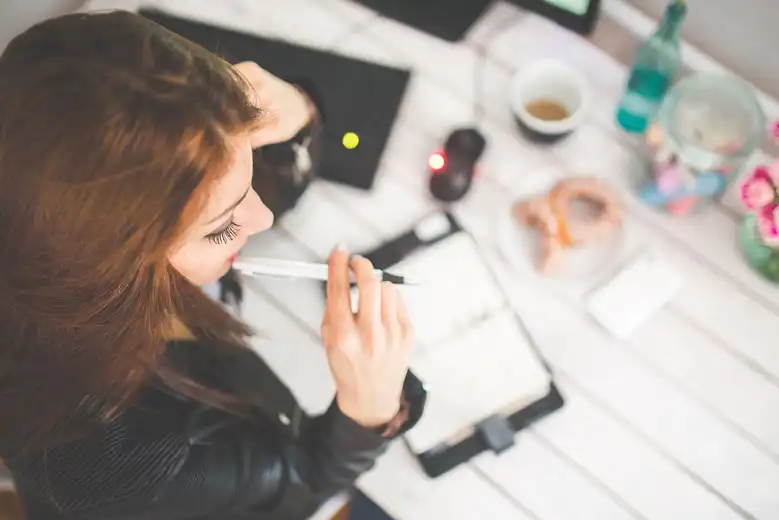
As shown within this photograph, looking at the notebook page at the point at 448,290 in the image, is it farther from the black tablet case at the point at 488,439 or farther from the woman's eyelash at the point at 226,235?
the woman's eyelash at the point at 226,235

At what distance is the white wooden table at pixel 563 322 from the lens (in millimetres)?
859

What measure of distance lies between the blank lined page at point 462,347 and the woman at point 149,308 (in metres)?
0.09

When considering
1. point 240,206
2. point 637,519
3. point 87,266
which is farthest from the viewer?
point 637,519

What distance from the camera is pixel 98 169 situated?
1.66 ft

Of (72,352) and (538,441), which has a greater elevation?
(72,352)

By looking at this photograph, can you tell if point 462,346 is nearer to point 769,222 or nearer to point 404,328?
point 404,328

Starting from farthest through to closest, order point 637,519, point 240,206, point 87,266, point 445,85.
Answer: point 445,85
point 637,519
point 240,206
point 87,266

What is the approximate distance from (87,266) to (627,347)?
59 centimetres

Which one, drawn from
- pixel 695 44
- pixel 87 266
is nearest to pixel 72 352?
pixel 87 266

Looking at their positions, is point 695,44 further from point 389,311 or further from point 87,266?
point 87,266

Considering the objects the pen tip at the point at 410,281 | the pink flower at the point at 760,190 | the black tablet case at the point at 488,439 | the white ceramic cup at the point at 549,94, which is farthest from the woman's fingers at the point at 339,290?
the pink flower at the point at 760,190

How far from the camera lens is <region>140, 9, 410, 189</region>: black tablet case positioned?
98 cm

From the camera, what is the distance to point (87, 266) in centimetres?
55

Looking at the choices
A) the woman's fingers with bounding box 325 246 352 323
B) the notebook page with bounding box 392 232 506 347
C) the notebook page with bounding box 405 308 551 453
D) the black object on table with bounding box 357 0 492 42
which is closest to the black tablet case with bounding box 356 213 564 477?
the notebook page with bounding box 405 308 551 453
